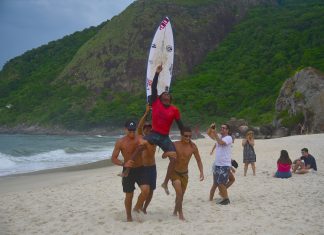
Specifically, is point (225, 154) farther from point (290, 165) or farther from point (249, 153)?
point (249, 153)

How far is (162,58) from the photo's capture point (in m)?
7.46

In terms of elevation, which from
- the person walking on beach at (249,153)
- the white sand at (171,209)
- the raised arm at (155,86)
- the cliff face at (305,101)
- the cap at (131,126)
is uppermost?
the cliff face at (305,101)

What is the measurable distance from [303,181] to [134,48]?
78.5 meters

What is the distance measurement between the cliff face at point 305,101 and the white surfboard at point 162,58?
81.8 feet

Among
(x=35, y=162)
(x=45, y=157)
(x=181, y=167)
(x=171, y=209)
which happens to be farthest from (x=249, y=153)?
(x=45, y=157)

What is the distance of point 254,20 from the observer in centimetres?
9850

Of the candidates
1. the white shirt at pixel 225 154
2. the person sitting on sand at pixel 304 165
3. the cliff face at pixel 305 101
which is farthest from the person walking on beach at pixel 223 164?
the cliff face at pixel 305 101

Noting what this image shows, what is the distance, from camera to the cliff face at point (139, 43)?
279 ft

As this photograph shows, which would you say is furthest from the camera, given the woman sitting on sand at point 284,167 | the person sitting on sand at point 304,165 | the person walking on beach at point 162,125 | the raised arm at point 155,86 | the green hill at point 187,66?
the green hill at point 187,66

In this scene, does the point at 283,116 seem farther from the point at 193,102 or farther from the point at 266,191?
the point at 193,102

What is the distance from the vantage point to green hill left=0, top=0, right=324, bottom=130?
72.7 metres

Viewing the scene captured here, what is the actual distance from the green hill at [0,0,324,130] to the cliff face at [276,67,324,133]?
77.2ft

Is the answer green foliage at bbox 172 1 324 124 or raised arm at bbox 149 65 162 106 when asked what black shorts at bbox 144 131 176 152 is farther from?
green foliage at bbox 172 1 324 124

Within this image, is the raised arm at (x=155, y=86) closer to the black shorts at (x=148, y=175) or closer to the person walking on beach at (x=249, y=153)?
the black shorts at (x=148, y=175)
